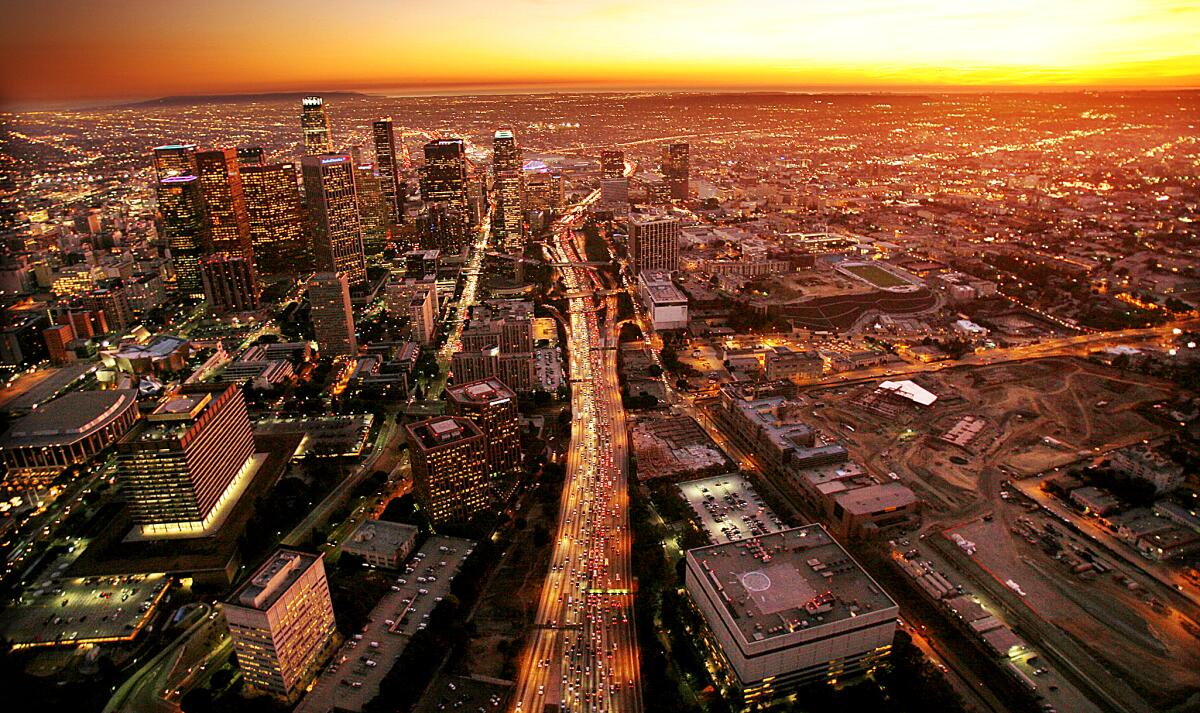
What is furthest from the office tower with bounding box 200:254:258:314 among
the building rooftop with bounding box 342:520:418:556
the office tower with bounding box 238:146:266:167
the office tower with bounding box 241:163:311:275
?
the building rooftop with bounding box 342:520:418:556

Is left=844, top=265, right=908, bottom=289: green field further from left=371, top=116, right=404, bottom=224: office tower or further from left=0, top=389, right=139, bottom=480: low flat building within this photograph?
left=0, top=389, right=139, bottom=480: low flat building

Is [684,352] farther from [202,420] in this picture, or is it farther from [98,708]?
[98,708]

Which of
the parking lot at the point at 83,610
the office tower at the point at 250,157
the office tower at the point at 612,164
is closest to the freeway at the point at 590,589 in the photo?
the parking lot at the point at 83,610

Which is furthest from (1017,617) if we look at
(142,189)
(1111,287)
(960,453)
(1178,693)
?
(142,189)

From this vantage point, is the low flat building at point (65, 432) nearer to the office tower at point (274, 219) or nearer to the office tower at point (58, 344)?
the office tower at point (58, 344)

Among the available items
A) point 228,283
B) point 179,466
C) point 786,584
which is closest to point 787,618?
point 786,584
